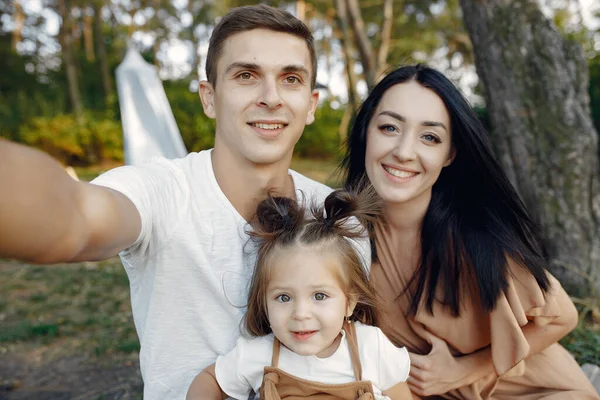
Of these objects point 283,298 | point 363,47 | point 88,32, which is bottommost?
point 283,298

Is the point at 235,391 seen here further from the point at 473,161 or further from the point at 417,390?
the point at 473,161

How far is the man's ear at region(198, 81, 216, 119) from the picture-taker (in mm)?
2092

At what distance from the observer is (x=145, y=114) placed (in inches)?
350

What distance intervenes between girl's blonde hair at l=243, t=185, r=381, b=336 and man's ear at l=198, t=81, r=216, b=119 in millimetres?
472

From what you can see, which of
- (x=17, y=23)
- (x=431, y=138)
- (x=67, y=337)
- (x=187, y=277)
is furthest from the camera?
(x=17, y=23)

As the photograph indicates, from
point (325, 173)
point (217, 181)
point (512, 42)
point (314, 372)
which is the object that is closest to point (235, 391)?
point (314, 372)

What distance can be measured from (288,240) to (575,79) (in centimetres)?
270

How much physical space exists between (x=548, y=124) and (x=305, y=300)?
2522 mm

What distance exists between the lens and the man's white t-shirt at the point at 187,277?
5.84 feet

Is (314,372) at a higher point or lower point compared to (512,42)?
lower

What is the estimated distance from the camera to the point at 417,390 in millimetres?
2152

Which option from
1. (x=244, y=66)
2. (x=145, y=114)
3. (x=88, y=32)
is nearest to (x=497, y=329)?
(x=244, y=66)

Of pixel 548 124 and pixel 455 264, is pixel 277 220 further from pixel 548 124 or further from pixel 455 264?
pixel 548 124

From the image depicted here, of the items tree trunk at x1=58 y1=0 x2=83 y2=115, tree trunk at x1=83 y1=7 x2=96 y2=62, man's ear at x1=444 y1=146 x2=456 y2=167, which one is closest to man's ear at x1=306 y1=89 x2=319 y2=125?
man's ear at x1=444 y1=146 x2=456 y2=167
